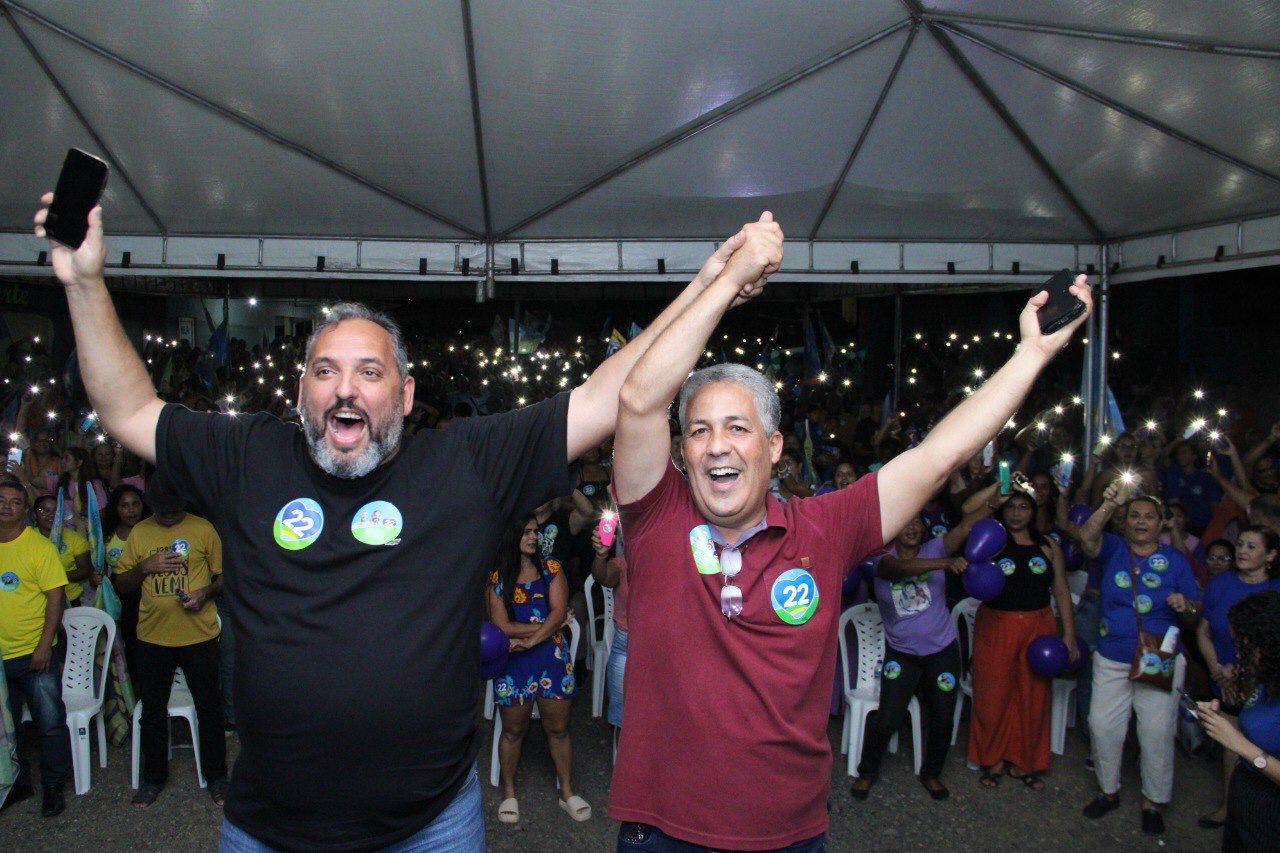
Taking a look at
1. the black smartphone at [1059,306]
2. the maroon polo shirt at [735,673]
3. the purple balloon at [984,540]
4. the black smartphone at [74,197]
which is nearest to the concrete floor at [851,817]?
the purple balloon at [984,540]

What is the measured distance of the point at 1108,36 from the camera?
15.8 ft

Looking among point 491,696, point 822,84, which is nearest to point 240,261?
point 491,696

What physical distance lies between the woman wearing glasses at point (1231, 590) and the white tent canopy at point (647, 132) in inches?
104

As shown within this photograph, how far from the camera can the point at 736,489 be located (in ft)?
6.26

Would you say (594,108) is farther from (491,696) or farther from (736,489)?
(736,489)

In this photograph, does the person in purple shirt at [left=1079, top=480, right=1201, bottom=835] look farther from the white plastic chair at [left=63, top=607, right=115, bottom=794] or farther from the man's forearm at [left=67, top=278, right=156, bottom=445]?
the white plastic chair at [left=63, top=607, right=115, bottom=794]

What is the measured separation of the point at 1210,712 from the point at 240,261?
23.0 ft

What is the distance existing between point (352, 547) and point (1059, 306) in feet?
5.35

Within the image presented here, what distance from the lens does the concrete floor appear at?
426 cm

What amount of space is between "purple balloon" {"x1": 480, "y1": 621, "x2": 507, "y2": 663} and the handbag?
3260mm

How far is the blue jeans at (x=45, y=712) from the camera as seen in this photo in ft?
14.3

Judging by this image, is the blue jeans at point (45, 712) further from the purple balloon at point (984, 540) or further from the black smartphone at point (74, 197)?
the purple balloon at point (984, 540)

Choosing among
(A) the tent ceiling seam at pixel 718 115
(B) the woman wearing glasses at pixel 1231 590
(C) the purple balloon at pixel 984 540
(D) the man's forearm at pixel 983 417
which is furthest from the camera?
(A) the tent ceiling seam at pixel 718 115

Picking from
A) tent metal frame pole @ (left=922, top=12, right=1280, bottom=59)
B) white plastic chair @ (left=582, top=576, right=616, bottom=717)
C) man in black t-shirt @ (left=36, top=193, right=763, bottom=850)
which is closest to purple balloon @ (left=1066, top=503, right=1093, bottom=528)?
tent metal frame pole @ (left=922, top=12, right=1280, bottom=59)
